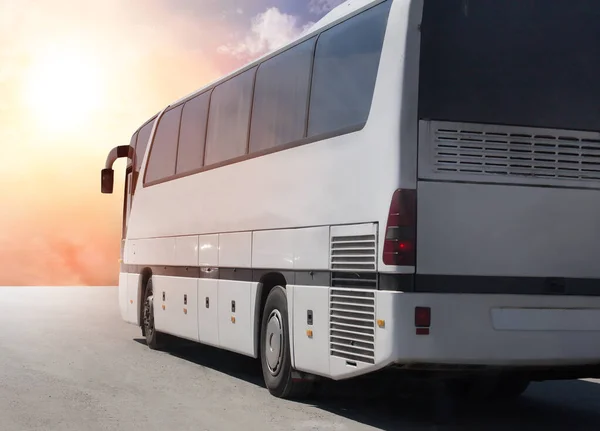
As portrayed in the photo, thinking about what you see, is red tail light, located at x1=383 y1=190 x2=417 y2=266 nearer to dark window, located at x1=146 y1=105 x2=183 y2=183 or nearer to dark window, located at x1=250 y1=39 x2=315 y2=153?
dark window, located at x1=250 y1=39 x2=315 y2=153

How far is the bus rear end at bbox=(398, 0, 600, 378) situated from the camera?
841cm

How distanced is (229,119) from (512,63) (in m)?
4.81

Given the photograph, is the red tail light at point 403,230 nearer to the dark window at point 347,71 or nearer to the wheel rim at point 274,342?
the dark window at point 347,71

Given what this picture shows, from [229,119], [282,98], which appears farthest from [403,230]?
[229,119]

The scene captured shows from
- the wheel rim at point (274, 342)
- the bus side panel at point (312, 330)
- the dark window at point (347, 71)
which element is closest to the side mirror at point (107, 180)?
the wheel rim at point (274, 342)

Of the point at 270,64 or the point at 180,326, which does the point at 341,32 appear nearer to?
the point at 270,64

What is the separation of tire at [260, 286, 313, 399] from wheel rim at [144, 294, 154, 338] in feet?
17.4

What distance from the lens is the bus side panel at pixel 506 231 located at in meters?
8.41

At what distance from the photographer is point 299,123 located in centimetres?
1064

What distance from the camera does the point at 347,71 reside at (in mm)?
9711

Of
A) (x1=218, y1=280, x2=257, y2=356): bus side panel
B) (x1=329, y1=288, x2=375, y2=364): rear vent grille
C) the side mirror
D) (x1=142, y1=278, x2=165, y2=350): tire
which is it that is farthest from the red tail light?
the side mirror

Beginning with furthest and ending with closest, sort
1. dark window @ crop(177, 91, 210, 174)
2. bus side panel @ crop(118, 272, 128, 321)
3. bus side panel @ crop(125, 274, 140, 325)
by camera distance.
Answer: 1. bus side panel @ crop(118, 272, 128, 321)
2. bus side panel @ crop(125, 274, 140, 325)
3. dark window @ crop(177, 91, 210, 174)

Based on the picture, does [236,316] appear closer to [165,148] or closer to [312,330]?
[312,330]

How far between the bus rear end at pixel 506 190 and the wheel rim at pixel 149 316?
870cm
